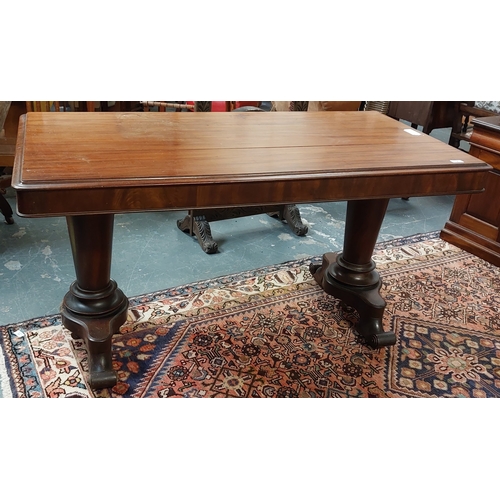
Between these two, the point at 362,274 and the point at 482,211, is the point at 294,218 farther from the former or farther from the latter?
the point at 482,211

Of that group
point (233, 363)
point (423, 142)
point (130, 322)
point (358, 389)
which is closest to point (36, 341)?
point (130, 322)

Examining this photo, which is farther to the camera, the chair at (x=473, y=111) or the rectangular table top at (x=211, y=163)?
the chair at (x=473, y=111)

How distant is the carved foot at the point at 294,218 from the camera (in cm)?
331

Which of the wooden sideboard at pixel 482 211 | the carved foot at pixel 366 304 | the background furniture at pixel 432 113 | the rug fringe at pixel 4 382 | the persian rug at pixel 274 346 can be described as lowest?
the rug fringe at pixel 4 382

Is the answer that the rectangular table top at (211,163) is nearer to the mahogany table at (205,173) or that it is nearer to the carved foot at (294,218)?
the mahogany table at (205,173)

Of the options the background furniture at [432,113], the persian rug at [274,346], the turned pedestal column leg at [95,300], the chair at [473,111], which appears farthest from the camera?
the background furniture at [432,113]

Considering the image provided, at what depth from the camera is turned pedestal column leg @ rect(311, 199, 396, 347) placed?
235 centimetres

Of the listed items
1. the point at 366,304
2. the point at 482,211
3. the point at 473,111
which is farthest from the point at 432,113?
the point at 366,304

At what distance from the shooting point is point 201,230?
3076 millimetres

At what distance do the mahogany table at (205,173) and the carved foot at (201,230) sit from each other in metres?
0.85

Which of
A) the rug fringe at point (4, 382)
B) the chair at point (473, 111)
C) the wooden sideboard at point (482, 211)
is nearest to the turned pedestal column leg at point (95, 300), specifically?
the rug fringe at point (4, 382)

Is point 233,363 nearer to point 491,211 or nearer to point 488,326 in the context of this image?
point 488,326

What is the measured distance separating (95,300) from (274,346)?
2.53 feet

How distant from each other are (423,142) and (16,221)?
235 cm
